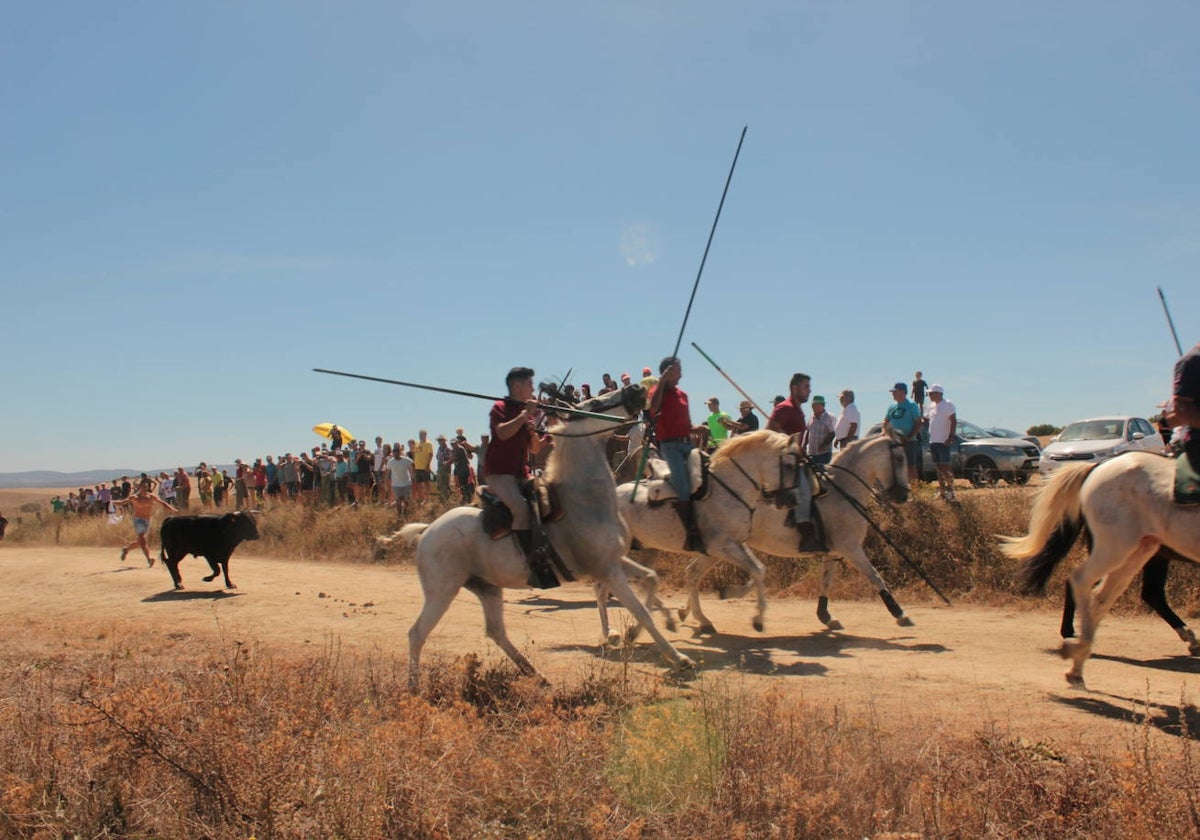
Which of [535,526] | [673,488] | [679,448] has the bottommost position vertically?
[535,526]

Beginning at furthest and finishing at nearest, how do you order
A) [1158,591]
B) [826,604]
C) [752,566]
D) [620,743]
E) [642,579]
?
1. [826,604]
2. [752,566]
3. [1158,591]
4. [642,579]
5. [620,743]

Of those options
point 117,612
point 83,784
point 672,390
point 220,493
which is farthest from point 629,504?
point 220,493

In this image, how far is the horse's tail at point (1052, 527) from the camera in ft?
26.0

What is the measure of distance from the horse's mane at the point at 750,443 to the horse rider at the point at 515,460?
3264 millimetres

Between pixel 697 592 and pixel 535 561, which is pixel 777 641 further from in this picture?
pixel 535 561

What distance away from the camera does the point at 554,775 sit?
4.73 meters

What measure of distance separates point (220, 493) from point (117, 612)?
19.6 meters

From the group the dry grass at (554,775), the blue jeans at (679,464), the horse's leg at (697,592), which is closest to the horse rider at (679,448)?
the blue jeans at (679,464)

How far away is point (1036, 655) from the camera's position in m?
8.65

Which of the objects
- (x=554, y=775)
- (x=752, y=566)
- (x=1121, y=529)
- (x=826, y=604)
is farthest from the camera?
(x=826, y=604)

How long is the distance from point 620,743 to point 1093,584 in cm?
439

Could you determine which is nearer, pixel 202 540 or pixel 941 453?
pixel 941 453

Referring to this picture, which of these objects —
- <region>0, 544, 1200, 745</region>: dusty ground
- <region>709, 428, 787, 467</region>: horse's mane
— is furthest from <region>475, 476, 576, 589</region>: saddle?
<region>709, 428, 787, 467</region>: horse's mane

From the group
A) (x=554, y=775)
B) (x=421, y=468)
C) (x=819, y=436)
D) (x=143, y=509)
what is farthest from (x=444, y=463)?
(x=554, y=775)
